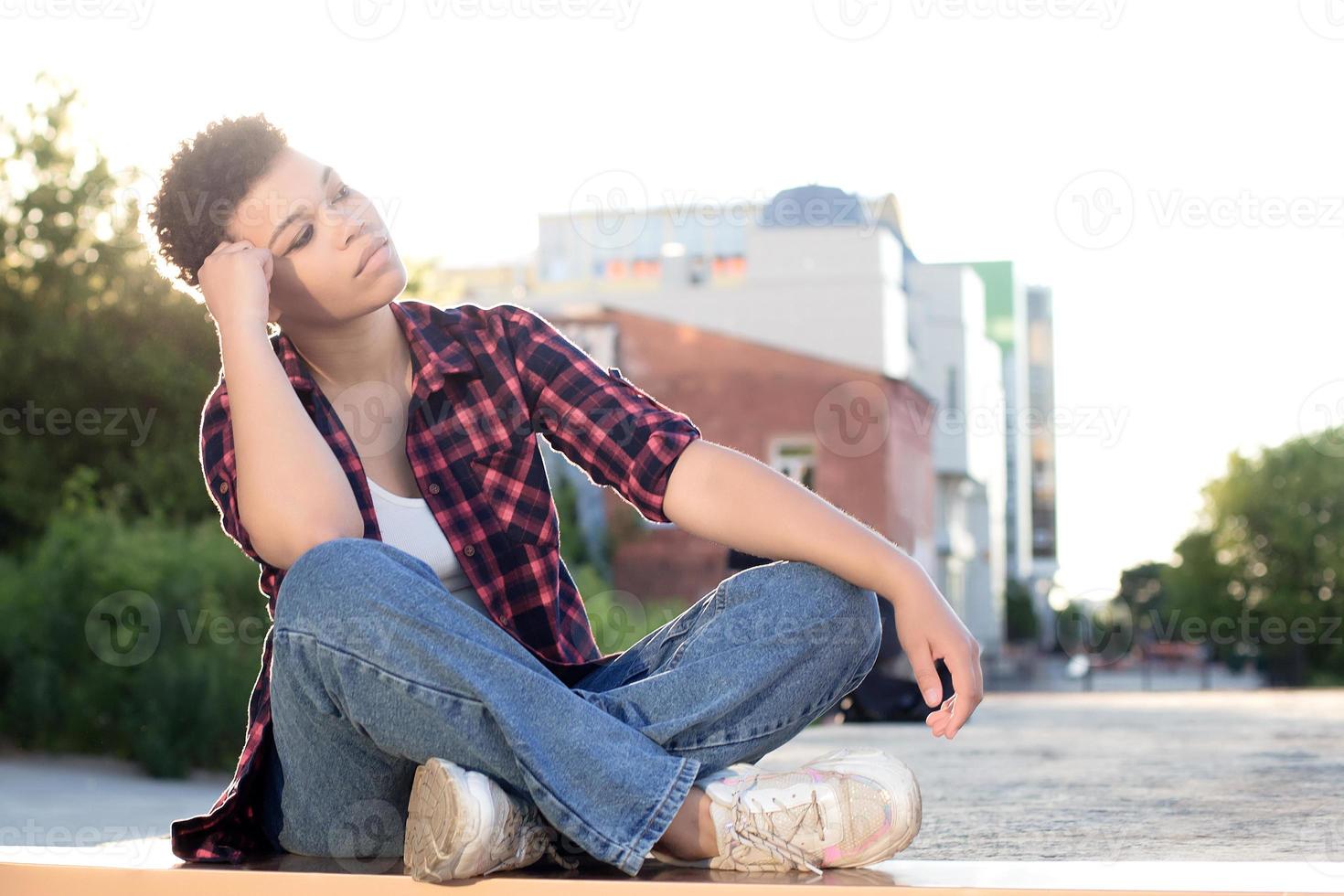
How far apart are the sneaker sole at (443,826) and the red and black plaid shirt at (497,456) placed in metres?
0.32

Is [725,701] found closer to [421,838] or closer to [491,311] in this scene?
[421,838]

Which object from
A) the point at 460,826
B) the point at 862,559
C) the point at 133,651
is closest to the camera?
the point at 460,826

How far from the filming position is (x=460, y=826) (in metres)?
1.41

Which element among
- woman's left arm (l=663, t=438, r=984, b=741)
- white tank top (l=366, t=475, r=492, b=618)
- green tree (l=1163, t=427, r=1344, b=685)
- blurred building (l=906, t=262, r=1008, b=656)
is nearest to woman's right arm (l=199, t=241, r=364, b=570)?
white tank top (l=366, t=475, r=492, b=618)

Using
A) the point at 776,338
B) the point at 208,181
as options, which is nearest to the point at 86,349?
the point at 208,181

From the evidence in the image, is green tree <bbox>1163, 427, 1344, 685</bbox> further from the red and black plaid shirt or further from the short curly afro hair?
the short curly afro hair

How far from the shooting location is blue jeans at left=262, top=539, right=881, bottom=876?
1.46 m

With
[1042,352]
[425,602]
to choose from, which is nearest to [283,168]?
[425,602]

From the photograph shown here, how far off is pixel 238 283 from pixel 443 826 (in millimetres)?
696

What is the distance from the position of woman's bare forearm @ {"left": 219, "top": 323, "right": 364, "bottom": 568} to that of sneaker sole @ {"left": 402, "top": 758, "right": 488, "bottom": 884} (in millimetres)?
311

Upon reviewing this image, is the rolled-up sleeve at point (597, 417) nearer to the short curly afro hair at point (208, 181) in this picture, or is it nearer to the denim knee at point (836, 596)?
the denim knee at point (836, 596)

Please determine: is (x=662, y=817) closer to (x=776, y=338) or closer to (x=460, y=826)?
(x=460, y=826)

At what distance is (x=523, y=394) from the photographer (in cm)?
191

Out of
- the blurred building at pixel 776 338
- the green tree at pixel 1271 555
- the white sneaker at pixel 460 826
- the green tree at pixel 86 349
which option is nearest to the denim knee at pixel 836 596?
the white sneaker at pixel 460 826
